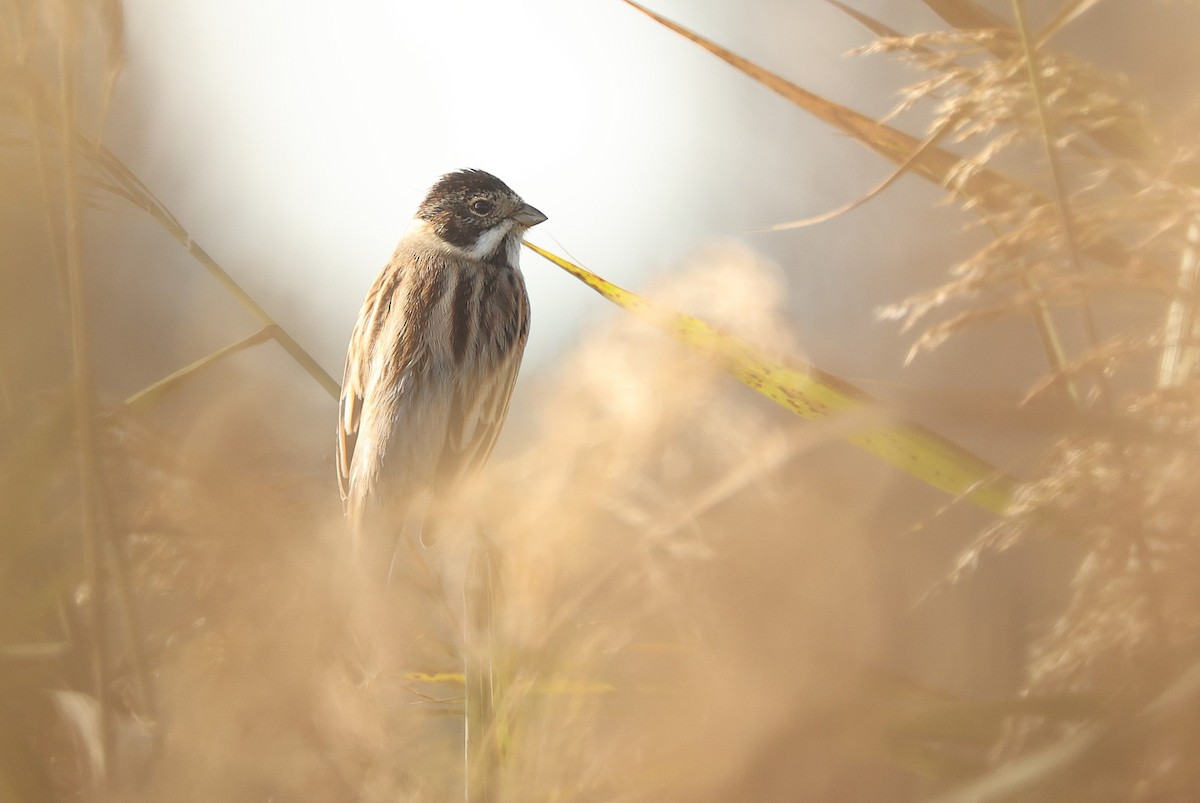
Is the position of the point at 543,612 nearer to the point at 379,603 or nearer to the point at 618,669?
the point at 618,669

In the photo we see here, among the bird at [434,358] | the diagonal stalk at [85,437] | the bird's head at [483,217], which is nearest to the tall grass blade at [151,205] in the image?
the diagonal stalk at [85,437]

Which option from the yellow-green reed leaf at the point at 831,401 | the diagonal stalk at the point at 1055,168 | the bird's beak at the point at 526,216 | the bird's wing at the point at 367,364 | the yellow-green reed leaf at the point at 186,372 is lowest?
the bird's wing at the point at 367,364

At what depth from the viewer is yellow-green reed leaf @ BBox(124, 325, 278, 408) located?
55.0 inches

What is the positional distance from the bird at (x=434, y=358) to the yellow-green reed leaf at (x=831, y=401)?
67 centimetres

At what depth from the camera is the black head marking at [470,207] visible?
2879mm

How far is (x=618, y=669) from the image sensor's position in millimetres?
1182

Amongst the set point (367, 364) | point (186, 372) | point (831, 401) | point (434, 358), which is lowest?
point (367, 364)

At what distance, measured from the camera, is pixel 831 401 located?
1202mm

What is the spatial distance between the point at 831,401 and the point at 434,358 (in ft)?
4.37

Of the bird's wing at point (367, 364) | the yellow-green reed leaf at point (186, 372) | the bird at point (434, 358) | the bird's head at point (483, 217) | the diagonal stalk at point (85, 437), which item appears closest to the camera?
the diagonal stalk at point (85, 437)

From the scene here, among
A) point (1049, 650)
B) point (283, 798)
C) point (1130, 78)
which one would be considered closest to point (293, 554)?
point (283, 798)

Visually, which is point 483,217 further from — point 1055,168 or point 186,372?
point 1055,168

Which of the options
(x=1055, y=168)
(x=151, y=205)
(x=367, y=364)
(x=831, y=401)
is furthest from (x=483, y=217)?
(x=1055, y=168)

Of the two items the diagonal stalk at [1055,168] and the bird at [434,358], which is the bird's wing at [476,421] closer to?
the bird at [434,358]
